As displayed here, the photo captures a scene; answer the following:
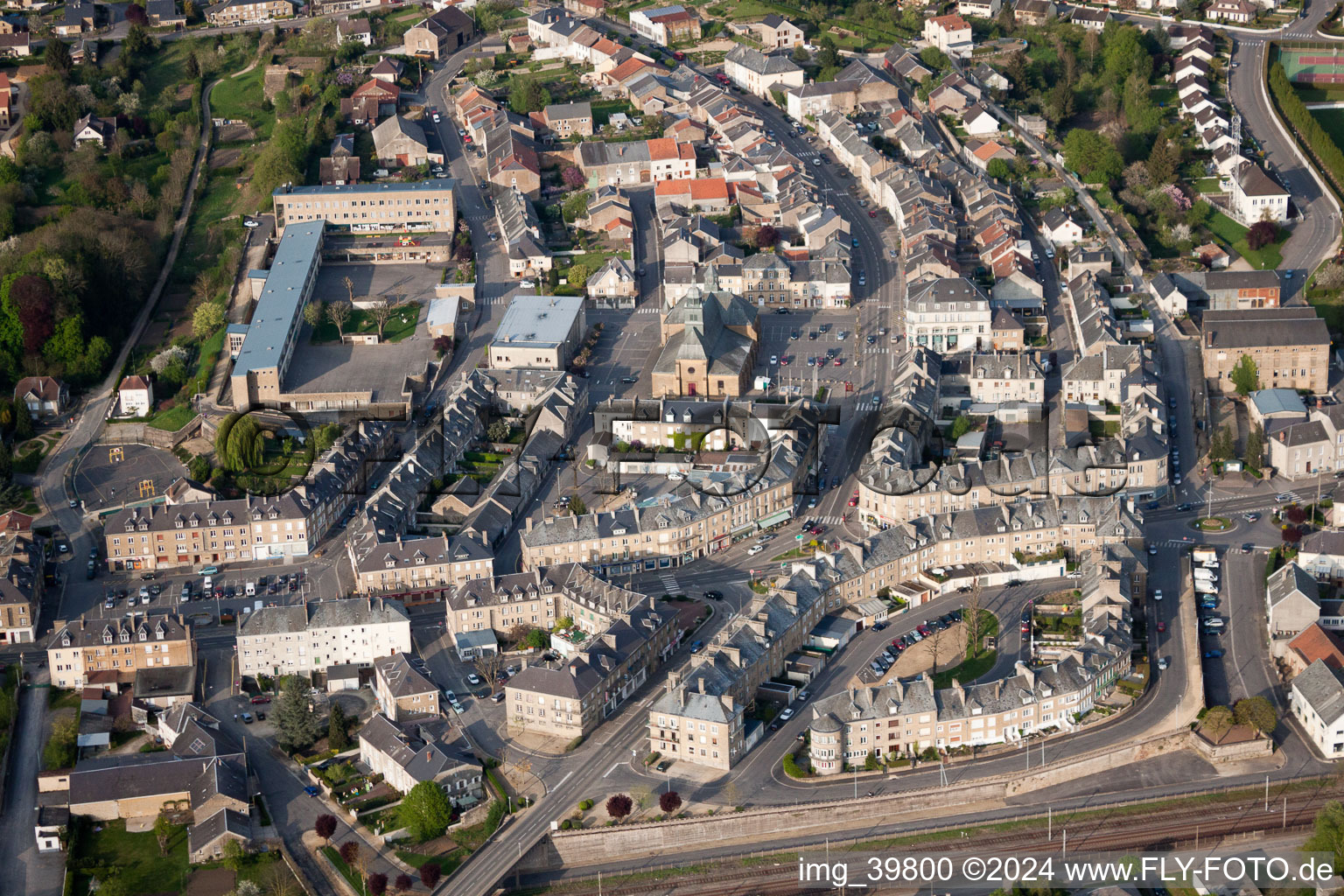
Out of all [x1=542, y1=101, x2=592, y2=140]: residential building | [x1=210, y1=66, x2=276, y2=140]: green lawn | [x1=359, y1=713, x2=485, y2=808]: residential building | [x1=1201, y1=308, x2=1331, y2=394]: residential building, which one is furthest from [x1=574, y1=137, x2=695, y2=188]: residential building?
[x1=359, y1=713, x2=485, y2=808]: residential building

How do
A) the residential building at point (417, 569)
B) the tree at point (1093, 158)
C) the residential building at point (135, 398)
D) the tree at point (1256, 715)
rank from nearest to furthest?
the tree at point (1256, 715) → the residential building at point (417, 569) → the residential building at point (135, 398) → the tree at point (1093, 158)

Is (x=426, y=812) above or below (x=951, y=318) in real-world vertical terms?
below

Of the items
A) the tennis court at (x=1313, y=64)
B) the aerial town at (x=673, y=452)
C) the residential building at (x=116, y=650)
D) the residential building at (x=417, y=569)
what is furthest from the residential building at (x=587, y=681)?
the tennis court at (x=1313, y=64)

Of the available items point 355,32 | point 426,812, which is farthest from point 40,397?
point 355,32

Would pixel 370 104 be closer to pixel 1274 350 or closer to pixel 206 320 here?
pixel 206 320

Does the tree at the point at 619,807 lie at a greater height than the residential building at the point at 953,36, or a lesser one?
lesser

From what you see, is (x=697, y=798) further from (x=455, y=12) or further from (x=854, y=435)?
(x=455, y=12)

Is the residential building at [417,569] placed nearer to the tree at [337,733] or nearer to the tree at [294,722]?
the tree at [294,722]

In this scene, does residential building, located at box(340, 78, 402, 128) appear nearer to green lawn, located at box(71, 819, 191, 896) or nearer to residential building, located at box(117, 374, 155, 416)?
residential building, located at box(117, 374, 155, 416)
